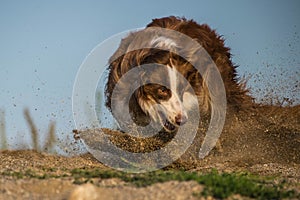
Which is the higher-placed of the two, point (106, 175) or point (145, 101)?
point (145, 101)

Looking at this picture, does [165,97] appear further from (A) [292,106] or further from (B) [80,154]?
(A) [292,106]

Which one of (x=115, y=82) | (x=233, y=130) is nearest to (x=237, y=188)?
(x=115, y=82)

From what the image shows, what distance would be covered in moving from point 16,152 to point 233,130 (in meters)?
3.61

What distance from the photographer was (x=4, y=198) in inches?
192

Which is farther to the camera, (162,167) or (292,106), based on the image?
(292,106)

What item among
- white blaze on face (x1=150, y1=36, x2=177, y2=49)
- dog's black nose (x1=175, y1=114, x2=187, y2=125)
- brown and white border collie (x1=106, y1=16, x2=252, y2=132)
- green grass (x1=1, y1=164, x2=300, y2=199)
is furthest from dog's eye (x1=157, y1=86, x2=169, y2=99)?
green grass (x1=1, y1=164, x2=300, y2=199)

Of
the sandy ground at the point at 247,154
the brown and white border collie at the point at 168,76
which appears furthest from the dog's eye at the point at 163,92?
the sandy ground at the point at 247,154

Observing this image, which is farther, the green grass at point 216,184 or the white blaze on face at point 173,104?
the white blaze on face at point 173,104

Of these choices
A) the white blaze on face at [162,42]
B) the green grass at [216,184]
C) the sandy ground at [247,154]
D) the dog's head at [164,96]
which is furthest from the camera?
the white blaze on face at [162,42]

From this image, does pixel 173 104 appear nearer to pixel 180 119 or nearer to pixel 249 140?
pixel 180 119

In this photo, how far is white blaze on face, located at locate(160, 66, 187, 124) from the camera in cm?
852

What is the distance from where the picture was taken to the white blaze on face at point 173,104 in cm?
852

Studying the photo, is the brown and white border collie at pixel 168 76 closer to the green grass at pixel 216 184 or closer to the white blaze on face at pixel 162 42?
the white blaze on face at pixel 162 42

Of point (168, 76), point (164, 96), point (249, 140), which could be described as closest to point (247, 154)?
point (249, 140)
